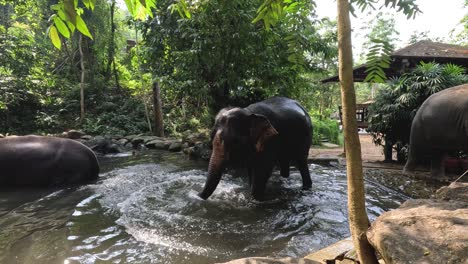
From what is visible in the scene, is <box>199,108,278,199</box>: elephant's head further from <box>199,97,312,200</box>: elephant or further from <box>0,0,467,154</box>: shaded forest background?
<box>0,0,467,154</box>: shaded forest background

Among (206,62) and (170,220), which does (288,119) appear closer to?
(170,220)

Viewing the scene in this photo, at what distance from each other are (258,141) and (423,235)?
119 inches

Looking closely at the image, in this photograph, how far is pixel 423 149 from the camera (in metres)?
5.91

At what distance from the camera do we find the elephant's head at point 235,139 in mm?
4277

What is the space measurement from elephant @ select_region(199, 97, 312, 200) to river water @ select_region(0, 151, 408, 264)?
17.8 inches

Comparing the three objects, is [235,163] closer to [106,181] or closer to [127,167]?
[106,181]

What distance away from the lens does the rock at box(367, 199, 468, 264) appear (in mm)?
1452

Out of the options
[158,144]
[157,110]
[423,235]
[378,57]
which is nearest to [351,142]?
[378,57]

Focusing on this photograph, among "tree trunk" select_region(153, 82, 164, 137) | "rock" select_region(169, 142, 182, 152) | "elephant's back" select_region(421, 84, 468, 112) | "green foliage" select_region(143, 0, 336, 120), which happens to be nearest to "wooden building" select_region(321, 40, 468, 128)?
"green foliage" select_region(143, 0, 336, 120)

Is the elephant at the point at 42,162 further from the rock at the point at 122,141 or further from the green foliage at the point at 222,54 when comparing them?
the rock at the point at 122,141

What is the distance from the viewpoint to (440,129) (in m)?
5.55

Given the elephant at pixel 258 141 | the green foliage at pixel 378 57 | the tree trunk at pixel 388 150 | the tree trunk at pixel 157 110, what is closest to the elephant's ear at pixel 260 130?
the elephant at pixel 258 141

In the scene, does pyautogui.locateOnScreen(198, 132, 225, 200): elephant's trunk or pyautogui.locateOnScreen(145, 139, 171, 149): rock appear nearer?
pyautogui.locateOnScreen(198, 132, 225, 200): elephant's trunk

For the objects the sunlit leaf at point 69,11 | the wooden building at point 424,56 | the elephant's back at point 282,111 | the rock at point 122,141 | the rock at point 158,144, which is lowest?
the rock at point 158,144
